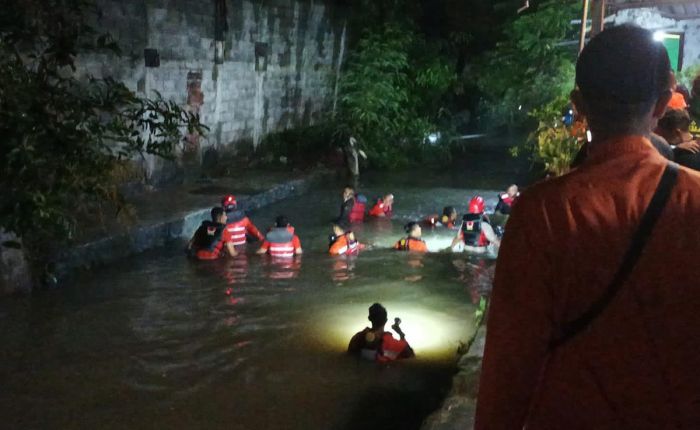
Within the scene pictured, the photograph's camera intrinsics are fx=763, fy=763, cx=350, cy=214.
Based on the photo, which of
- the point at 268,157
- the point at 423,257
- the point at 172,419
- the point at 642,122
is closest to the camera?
the point at 642,122

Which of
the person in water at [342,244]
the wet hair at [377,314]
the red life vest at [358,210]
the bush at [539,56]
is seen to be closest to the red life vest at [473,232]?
the person in water at [342,244]

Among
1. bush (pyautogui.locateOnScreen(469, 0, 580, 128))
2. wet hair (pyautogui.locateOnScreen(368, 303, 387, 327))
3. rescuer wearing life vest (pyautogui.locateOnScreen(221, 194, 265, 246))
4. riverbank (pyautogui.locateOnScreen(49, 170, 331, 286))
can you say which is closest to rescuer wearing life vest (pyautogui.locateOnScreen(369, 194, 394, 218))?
riverbank (pyautogui.locateOnScreen(49, 170, 331, 286))

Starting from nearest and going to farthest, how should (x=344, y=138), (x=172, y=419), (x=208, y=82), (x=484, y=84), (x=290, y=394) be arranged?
(x=172, y=419), (x=290, y=394), (x=208, y=82), (x=344, y=138), (x=484, y=84)

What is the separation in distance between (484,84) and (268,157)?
7.41 m

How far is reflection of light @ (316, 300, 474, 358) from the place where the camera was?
794cm

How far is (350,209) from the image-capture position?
14.0m

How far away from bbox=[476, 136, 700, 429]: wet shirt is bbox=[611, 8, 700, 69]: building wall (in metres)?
14.4

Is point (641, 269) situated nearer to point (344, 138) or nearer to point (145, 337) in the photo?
point (145, 337)

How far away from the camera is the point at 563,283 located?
5.72ft

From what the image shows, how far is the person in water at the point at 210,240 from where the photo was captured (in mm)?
11352

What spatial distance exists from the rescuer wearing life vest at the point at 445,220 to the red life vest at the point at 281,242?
12.4 ft

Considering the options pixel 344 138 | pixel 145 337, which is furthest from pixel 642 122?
pixel 344 138

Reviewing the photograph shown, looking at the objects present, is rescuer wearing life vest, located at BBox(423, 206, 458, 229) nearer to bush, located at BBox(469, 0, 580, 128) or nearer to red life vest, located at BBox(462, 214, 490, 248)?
red life vest, located at BBox(462, 214, 490, 248)

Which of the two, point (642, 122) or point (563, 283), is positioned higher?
point (642, 122)
